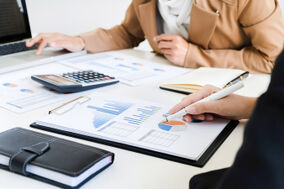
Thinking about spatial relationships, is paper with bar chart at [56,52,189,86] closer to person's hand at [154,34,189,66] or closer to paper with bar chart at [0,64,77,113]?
person's hand at [154,34,189,66]

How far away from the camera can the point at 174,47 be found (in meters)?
1.34

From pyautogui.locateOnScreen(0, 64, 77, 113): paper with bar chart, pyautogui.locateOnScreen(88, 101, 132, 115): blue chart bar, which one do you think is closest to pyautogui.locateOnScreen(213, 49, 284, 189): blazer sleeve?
pyautogui.locateOnScreen(88, 101, 132, 115): blue chart bar

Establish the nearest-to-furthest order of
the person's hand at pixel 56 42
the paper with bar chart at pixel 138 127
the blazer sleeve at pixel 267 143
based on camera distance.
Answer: the blazer sleeve at pixel 267 143
the paper with bar chart at pixel 138 127
the person's hand at pixel 56 42

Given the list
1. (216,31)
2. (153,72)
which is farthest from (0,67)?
(216,31)

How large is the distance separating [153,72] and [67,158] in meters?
0.71

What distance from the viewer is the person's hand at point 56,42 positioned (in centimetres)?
143

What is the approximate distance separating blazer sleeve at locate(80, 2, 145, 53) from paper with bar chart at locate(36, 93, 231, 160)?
72cm

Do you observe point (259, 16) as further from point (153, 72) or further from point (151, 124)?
point (151, 124)

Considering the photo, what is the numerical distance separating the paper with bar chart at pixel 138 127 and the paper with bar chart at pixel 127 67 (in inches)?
10.3

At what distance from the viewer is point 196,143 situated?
0.69 m

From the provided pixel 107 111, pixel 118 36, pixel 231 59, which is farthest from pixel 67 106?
pixel 118 36

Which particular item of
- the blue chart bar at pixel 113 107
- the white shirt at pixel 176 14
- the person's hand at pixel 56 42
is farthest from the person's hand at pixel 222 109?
the person's hand at pixel 56 42

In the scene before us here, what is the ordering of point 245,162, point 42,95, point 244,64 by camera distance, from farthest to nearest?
point 244,64
point 42,95
point 245,162

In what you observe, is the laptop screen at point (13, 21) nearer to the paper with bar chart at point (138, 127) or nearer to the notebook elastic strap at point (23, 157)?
the paper with bar chart at point (138, 127)
